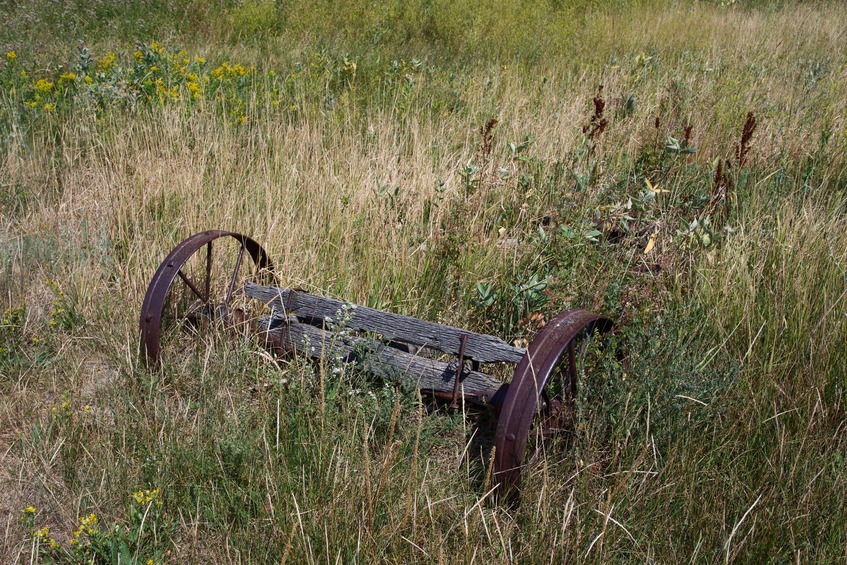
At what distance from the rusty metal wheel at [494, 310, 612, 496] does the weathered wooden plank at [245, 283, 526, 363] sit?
0.67 feet

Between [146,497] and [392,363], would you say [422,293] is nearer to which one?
[392,363]

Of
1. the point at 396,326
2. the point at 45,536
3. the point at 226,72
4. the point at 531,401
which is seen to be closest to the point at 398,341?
the point at 396,326

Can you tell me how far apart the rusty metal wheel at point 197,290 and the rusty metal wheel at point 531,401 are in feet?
5.07

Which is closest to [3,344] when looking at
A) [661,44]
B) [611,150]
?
[611,150]

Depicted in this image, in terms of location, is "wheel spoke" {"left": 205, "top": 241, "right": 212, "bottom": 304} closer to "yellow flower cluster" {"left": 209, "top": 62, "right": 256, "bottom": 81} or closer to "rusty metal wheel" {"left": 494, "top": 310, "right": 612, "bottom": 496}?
"rusty metal wheel" {"left": 494, "top": 310, "right": 612, "bottom": 496}

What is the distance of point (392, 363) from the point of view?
125 inches

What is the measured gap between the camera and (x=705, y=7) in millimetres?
11406

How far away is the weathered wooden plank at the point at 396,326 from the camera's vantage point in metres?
3.00

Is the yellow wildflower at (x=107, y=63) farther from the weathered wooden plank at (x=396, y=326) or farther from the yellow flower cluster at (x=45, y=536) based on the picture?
the yellow flower cluster at (x=45, y=536)

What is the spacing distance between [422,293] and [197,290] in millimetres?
1180

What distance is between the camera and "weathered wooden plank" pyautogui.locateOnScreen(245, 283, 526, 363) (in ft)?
Answer: 9.83

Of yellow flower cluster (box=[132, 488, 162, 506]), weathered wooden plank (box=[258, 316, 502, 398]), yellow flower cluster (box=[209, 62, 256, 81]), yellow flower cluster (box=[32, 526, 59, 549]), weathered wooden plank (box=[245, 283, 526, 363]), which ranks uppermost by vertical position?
yellow flower cluster (box=[209, 62, 256, 81])

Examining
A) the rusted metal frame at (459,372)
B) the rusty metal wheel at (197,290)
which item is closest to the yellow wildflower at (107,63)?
the rusty metal wheel at (197,290)

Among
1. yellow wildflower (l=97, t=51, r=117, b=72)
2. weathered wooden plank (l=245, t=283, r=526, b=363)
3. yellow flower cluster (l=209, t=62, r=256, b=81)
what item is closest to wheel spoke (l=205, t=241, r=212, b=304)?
weathered wooden plank (l=245, t=283, r=526, b=363)
